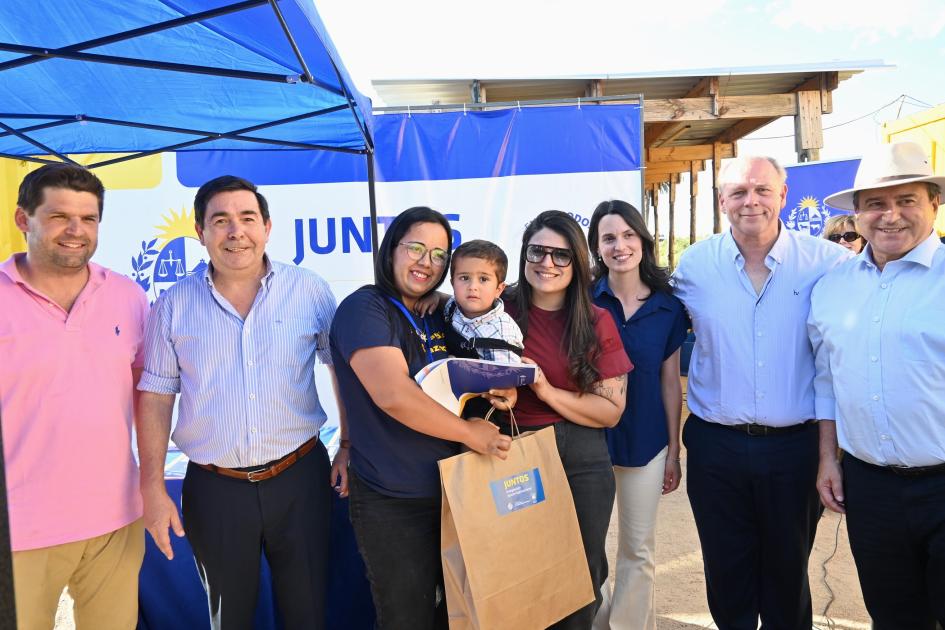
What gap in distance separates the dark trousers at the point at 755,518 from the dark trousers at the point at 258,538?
1.61 meters

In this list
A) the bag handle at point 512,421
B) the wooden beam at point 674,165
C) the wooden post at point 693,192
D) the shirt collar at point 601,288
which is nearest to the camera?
the bag handle at point 512,421

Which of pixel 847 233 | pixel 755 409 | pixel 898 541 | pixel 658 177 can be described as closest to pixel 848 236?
pixel 847 233

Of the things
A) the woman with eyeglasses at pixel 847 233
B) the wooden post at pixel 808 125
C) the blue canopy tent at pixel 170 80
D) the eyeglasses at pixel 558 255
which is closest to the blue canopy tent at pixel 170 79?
the blue canopy tent at pixel 170 80

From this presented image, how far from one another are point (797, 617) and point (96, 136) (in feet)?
15.0

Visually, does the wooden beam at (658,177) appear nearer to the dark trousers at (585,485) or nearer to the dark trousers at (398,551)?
the dark trousers at (585,485)

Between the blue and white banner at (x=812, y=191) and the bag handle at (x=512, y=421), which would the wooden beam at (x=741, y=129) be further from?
the bag handle at (x=512, y=421)

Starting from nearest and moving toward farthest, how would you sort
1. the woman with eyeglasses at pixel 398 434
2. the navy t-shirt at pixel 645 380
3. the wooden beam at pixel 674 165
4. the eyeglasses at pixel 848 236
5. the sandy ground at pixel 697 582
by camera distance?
the woman with eyeglasses at pixel 398 434 → the navy t-shirt at pixel 645 380 → the sandy ground at pixel 697 582 → the eyeglasses at pixel 848 236 → the wooden beam at pixel 674 165

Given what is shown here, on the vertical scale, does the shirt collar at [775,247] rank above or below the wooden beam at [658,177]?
below

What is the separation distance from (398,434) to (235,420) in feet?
1.94

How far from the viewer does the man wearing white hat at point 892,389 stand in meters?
2.01

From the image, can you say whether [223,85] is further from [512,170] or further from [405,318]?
[512,170]

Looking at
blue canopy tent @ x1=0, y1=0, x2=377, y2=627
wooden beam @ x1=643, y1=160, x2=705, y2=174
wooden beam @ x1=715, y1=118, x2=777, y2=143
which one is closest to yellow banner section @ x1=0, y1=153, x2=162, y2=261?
blue canopy tent @ x1=0, y1=0, x2=377, y2=627

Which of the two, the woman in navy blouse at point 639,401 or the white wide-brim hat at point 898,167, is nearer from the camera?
the white wide-brim hat at point 898,167

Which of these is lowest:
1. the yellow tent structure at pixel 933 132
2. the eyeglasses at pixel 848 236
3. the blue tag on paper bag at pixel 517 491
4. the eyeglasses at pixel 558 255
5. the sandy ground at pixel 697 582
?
the sandy ground at pixel 697 582
